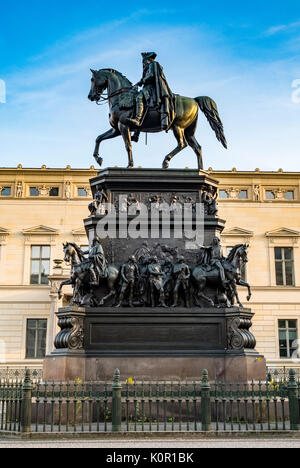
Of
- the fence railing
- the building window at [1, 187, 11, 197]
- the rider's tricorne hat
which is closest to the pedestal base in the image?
the fence railing

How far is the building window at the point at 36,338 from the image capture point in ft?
154

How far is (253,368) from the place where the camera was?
13.6m

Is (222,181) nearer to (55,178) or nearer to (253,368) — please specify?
(55,178)

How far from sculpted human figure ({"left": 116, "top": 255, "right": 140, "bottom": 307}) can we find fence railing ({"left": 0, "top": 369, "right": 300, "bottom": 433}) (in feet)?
8.06

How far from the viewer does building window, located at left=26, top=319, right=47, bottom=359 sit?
154ft

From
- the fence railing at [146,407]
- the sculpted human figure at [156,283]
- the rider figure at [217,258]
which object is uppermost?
the rider figure at [217,258]

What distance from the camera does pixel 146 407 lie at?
41.0 feet

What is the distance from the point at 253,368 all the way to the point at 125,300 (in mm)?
3259

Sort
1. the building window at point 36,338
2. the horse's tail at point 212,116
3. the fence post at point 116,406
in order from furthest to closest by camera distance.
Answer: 1. the building window at point 36,338
2. the horse's tail at point 212,116
3. the fence post at point 116,406

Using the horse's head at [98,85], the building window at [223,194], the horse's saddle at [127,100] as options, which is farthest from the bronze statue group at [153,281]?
the building window at [223,194]

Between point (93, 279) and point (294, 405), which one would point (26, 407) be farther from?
point (294, 405)

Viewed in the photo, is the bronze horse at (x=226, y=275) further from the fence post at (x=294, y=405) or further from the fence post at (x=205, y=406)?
the fence post at (x=205, y=406)

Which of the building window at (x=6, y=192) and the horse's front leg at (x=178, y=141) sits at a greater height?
the building window at (x=6, y=192)
